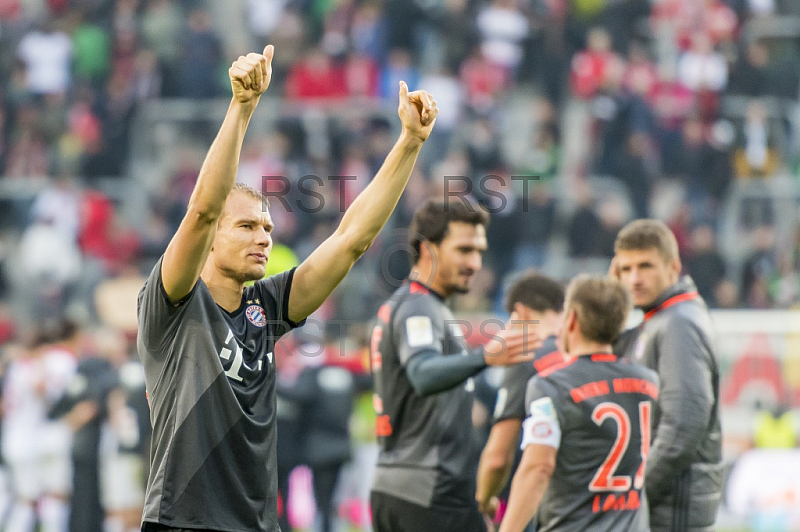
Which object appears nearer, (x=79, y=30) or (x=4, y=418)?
(x=4, y=418)

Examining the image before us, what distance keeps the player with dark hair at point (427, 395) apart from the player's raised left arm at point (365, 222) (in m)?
1.07

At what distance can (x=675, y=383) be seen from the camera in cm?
524

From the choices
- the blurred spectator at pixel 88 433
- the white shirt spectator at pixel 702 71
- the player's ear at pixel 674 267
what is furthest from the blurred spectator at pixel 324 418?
the white shirt spectator at pixel 702 71

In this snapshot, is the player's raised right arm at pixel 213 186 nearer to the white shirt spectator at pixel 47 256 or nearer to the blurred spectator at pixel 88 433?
the blurred spectator at pixel 88 433

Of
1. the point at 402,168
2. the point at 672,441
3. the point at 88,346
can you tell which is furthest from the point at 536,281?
the point at 88,346

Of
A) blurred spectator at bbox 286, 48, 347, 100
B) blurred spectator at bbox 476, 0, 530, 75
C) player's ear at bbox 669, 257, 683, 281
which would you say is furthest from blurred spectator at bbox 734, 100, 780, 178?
player's ear at bbox 669, 257, 683, 281

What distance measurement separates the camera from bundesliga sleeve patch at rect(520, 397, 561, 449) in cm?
455

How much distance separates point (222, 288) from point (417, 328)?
64.2 inches

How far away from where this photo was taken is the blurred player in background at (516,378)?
5441 mm

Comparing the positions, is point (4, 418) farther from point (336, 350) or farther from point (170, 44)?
point (170, 44)

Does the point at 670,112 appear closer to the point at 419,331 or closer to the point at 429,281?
the point at 429,281

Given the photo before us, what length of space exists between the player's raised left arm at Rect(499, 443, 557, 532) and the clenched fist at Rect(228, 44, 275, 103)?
6.43ft

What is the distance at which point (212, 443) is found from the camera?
151 inches

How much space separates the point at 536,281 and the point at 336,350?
202 inches
